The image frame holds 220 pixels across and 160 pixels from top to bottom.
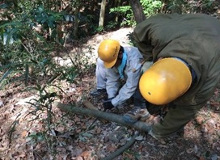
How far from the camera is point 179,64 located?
227 cm

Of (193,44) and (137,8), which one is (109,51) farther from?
(137,8)

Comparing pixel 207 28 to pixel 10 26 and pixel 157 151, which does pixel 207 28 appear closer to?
pixel 157 151

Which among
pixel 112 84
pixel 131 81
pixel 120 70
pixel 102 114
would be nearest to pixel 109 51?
pixel 120 70

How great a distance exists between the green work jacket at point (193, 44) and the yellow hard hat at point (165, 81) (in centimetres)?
24

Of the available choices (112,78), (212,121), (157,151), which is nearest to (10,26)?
(112,78)

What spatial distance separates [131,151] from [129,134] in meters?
0.30

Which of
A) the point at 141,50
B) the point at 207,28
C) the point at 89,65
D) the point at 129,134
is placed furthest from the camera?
the point at 89,65

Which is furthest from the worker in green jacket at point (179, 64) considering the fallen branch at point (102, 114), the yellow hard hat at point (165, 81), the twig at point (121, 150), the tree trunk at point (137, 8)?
the tree trunk at point (137, 8)

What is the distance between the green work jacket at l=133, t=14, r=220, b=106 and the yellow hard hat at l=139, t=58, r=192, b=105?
9.3 inches

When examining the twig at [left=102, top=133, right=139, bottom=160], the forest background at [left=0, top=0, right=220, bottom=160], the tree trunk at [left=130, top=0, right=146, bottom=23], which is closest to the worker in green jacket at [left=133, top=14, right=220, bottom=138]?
the twig at [left=102, top=133, right=139, bottom=160]

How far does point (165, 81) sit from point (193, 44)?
25.6 inches

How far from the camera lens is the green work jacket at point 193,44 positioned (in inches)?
98.1

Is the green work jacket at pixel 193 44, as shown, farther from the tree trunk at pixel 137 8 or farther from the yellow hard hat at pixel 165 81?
the tree trunk at pixel 137 8

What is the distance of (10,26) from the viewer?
3064 millimetres
